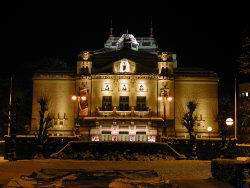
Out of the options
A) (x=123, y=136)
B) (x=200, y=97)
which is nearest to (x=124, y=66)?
(x=123, y=136)

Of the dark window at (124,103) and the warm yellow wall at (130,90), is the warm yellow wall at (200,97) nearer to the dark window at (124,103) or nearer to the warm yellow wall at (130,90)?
the warm yellow wall at (130,90)

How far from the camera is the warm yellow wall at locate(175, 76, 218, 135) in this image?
2504 inches

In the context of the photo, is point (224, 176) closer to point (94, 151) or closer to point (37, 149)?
point (94, 151)

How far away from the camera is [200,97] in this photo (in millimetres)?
64188

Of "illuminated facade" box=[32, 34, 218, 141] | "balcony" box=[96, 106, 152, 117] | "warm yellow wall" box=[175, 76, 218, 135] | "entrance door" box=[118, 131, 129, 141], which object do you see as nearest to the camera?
"entrance door" box=[118, 131, 129, 141]

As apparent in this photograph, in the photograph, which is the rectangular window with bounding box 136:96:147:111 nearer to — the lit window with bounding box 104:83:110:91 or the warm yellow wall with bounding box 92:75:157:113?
the warm yellow wall with bounding box 92:75:157:113

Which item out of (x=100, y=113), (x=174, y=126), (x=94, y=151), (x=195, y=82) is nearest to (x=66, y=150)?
(x=94, y=151)

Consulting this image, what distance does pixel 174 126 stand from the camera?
205ft

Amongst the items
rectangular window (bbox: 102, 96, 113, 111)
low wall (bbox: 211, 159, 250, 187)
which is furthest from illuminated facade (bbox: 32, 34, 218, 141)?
low wall (bbox: 211, 159, 250, 187)

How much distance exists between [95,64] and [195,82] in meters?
16.1

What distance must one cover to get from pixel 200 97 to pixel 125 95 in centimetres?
1195

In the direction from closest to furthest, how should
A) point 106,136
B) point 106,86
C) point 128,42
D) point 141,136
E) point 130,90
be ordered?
1. point 141,136
2. point 106,136
3. point 130,90
4. point 106,86
5. point 128,42

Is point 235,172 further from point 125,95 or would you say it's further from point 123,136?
point 125,95

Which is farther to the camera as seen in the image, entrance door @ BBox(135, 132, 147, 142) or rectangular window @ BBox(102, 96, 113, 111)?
rectangular window @ BBox(102, 96, 113, 111)
